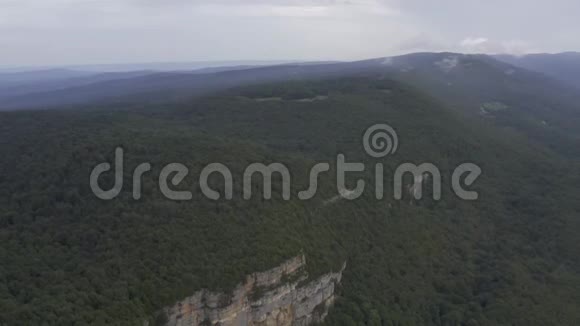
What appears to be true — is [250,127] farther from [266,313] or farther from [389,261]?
[266,313]

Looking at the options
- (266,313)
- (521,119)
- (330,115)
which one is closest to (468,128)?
(330,115)

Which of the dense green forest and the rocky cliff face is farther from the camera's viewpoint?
the rocky cliff face

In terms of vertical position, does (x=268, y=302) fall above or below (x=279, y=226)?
below

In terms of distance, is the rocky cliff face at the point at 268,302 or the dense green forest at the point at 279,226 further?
the rocky cliff face at the point at 268,302
